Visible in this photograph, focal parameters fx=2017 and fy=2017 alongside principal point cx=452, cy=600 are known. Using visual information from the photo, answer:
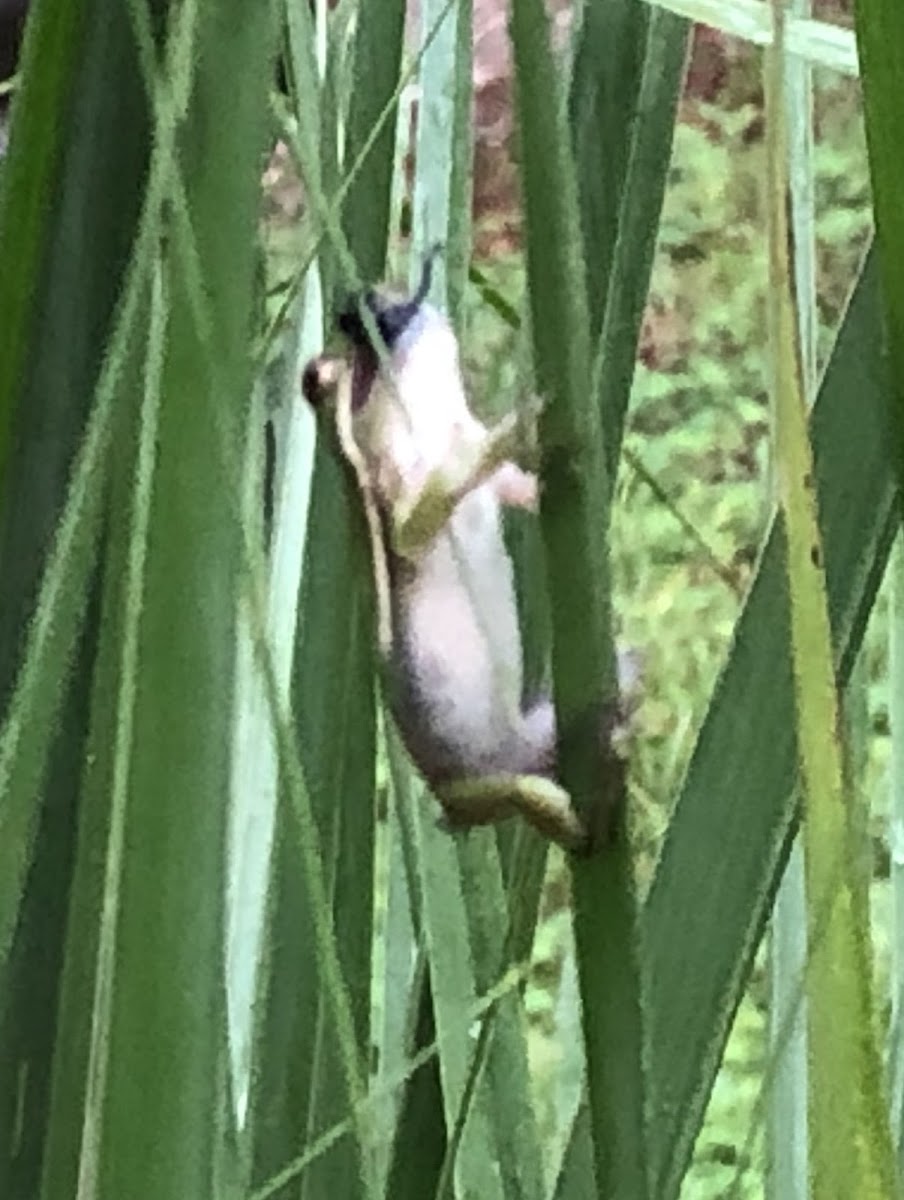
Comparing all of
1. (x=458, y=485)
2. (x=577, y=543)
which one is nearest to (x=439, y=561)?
(x=458, y=485)

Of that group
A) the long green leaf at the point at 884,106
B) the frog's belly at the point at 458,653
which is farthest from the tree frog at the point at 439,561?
the long green leaf at the point at 884,106

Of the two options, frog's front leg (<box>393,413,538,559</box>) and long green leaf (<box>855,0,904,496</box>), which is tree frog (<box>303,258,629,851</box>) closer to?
frog's front leg (<box>393,413,538,559</box>)

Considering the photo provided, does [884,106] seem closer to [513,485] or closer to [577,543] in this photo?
[577,543]

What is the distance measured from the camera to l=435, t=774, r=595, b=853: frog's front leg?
226 mm

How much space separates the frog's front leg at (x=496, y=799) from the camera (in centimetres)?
23

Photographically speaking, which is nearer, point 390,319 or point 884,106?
point 884,106

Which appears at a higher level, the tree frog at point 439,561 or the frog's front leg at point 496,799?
the tree frog at point 439,561

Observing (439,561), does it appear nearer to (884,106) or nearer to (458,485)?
(458,485)

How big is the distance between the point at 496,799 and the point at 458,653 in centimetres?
2

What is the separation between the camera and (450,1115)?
0.26m

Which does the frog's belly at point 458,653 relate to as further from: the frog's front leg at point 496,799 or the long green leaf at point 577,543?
the long green leaf at point 577,543

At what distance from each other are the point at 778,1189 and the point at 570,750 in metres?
0.20

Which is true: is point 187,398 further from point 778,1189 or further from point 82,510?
point 778,1189

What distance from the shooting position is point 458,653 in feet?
0.91
